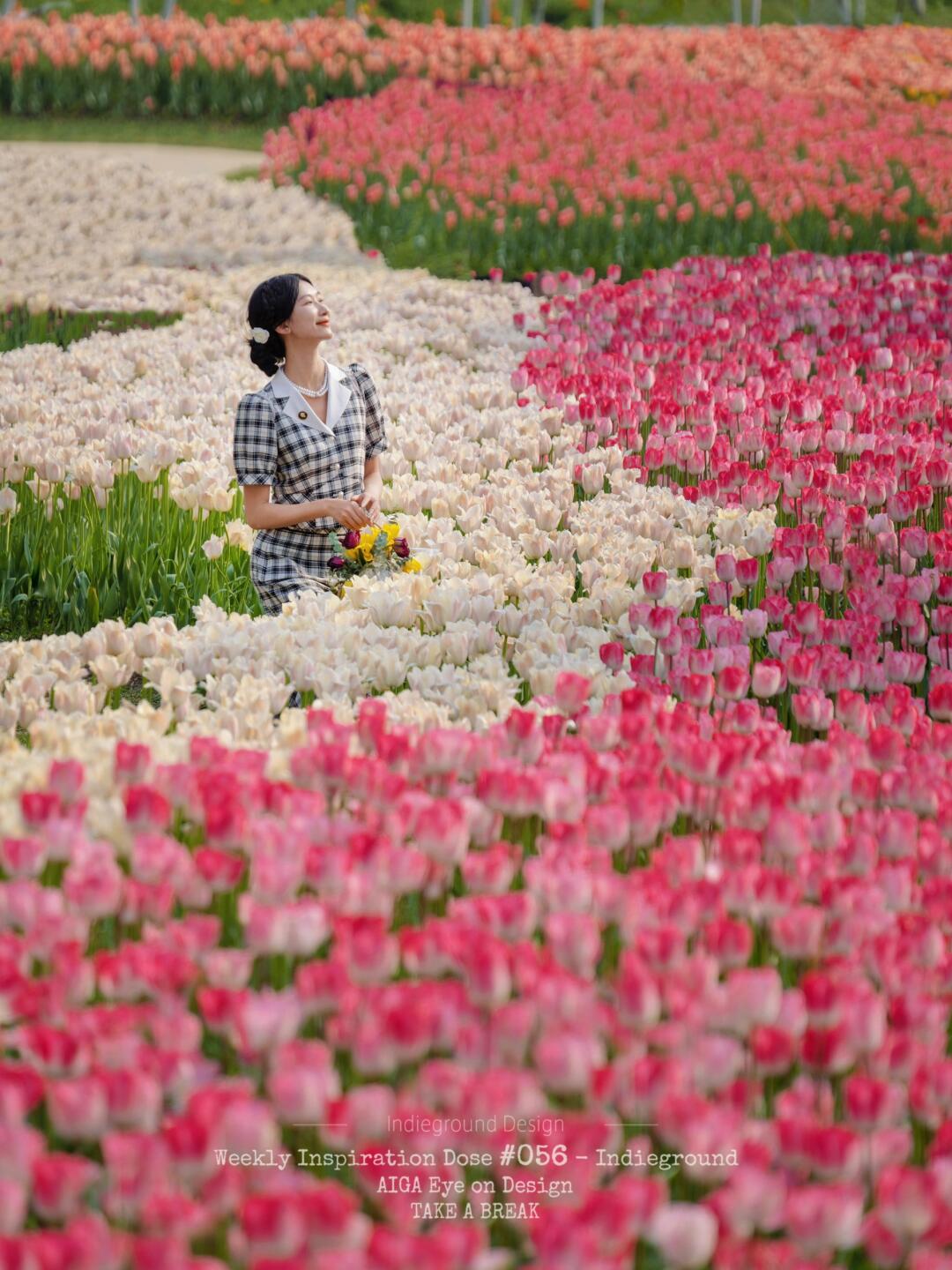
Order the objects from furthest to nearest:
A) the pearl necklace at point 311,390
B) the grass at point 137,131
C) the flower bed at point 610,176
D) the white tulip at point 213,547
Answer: the grass at point 137,131 < the flower bed at point 610,176 < the pearl necklace at point 311,390 < the white tulip at point 213,547

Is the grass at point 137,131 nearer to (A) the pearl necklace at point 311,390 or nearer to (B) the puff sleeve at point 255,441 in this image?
(A) the pearl necklace at point 311,390

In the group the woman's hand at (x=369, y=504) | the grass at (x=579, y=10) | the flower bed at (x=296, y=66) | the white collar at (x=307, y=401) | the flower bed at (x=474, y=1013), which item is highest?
the grass at (x=579, y=10)

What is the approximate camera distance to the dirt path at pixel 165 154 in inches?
688

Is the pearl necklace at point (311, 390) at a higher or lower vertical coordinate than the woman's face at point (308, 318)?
lower

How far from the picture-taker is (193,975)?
2141 millimetres

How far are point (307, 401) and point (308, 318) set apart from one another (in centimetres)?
35

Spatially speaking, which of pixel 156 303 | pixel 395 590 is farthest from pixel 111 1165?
pixel 156 303

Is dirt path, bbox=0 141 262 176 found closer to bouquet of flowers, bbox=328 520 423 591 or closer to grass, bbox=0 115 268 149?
grass, bbox=0 115 268 149

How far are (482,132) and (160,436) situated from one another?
37.1ft

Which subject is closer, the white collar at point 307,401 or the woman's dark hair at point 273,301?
the woman's dark hair at point 273,301

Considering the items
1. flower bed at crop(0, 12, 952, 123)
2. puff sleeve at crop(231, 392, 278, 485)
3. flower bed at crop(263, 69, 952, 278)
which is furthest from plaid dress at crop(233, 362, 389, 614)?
flower bed at crop(0, 12, 952, 123)

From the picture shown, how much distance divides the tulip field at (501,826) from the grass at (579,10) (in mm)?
23492

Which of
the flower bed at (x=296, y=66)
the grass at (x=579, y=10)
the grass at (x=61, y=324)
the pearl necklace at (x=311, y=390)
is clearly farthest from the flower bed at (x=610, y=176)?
the grass at (x=579, y=10)

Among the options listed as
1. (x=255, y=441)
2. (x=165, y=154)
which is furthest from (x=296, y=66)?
(x=255, y=441)
